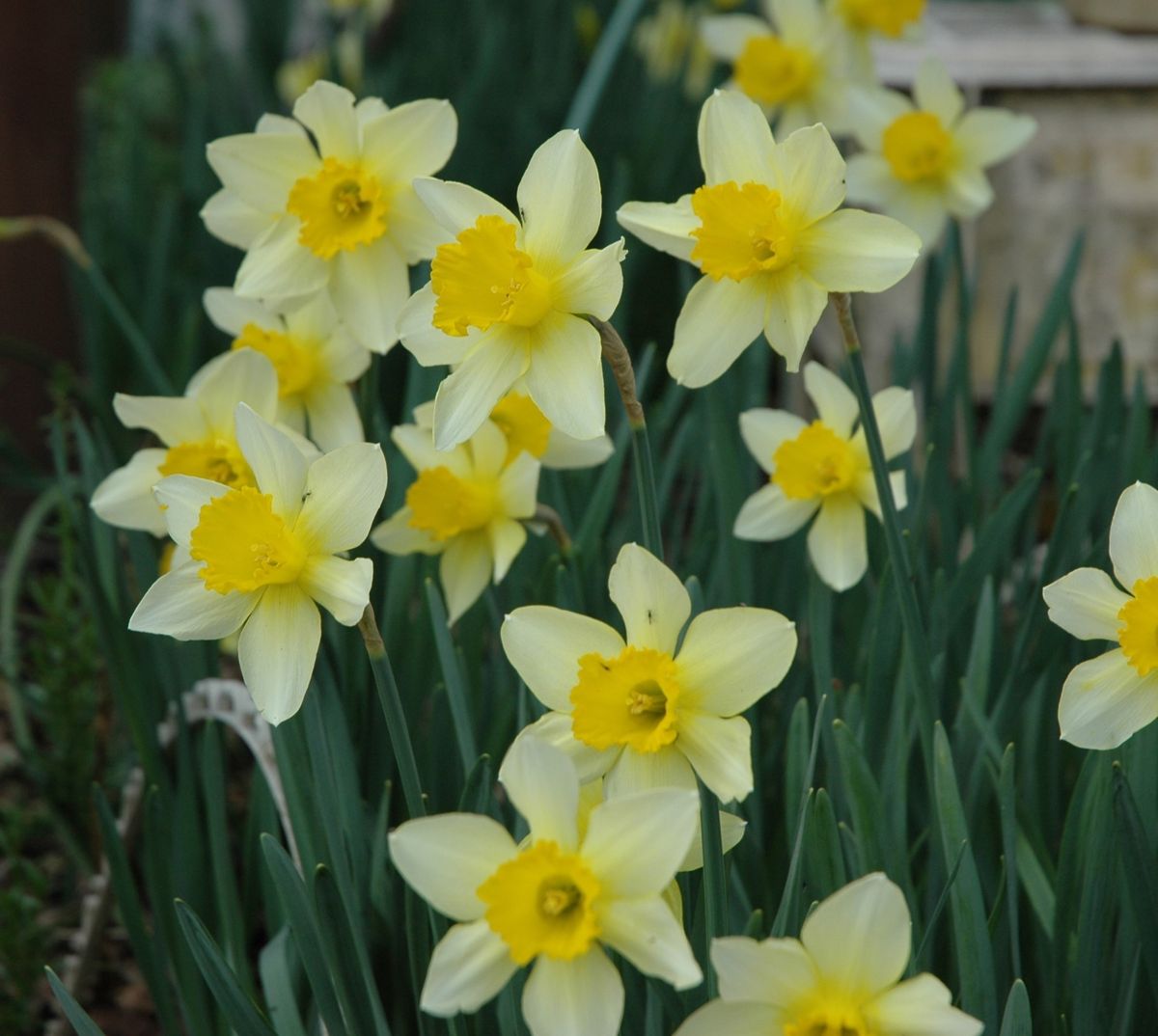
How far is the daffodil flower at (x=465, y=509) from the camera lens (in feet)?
3.44

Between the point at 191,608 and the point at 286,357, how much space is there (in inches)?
14.3

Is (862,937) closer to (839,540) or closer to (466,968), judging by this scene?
(466,968)

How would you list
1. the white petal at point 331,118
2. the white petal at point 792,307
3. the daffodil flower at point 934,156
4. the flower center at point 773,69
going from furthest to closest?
1. the flower center at point 773,69
2. the daffodil flower at point 934,156
3. the white petal at point 331,118
4. the white petal at point 792,307

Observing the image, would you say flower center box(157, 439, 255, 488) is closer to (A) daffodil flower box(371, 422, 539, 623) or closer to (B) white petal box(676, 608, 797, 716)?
(A) daffodil flower box(371, 422, 539, 623)

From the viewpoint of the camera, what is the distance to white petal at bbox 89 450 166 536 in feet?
3.47

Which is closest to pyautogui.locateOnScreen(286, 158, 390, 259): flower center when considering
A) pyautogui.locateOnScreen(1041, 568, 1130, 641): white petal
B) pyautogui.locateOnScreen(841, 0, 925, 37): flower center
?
pyautogui.locateOnScreen(1041, 568, 1130, 641): white petal

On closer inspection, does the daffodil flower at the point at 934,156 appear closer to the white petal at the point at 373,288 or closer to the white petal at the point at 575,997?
the white petal at the point at 373,288

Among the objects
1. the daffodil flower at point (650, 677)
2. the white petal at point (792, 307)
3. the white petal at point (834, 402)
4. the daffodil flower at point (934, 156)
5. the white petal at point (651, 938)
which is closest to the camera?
the white petal at point (651, 938)

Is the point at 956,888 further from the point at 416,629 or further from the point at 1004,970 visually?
the point at 416,629

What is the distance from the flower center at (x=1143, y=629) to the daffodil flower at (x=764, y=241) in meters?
0.22

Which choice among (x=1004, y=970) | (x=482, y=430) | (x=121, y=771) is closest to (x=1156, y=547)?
(x=1004, y=970)

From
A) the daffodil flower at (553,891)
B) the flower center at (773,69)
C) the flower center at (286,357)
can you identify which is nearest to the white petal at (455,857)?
the daffodil flower at (553,891)

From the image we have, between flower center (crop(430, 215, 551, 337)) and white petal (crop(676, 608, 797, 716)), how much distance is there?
204 millimetres

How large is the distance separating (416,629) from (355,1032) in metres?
0.40
